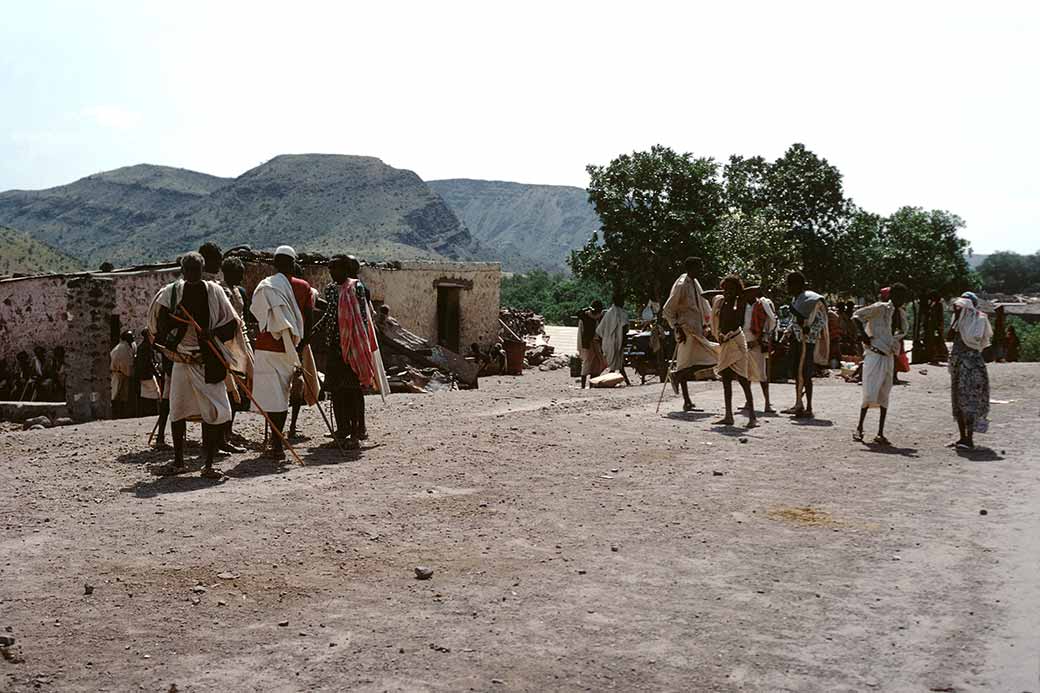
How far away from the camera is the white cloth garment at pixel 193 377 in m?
7.29

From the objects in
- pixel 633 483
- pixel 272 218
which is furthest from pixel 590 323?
pixel 272 218

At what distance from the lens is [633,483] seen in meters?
7.75

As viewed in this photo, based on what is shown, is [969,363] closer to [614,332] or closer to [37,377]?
[614,332]

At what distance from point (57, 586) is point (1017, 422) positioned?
11248 millimetres

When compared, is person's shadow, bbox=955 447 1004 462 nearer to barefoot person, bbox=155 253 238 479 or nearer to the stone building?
barefoot person, bbox=155 253 238 479

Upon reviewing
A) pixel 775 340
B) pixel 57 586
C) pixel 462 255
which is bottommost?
pixel 57 586

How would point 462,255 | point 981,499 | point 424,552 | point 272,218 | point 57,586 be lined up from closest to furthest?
point 57,586, point 424,552, point 981,499, point 272,218, point 462,255

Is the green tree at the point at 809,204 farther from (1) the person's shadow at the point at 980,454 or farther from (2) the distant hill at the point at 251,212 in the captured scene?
(2) the distant hill at the point at 251,212

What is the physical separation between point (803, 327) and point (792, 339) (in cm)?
25

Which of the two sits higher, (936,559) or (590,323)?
(590,323)

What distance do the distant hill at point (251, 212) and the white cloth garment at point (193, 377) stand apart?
8944 centimetres

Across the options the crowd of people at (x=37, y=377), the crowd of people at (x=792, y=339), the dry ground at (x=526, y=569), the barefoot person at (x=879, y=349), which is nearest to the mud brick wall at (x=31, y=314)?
the crowd of people at (x=37, y=377)

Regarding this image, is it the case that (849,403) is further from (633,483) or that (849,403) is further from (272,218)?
(272,218)

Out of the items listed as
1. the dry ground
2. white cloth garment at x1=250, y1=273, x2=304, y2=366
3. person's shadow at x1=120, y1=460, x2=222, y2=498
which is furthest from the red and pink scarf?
person's shadow at x1=120, y1=460, x2=222, y2=498
